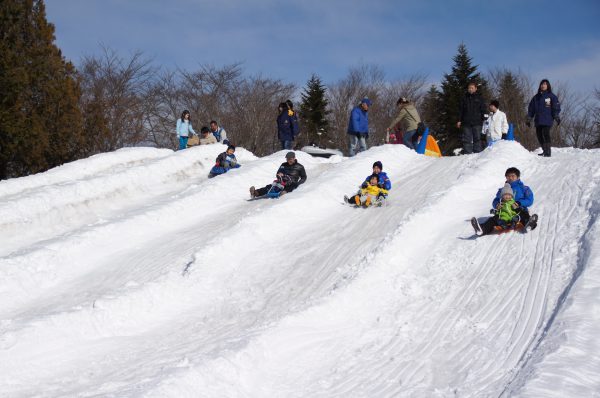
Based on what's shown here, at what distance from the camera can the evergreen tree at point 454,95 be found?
124 feet

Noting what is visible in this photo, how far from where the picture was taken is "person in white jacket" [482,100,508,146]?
13531 millimetres

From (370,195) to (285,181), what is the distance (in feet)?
8.30

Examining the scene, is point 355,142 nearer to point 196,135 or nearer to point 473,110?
point 473,110

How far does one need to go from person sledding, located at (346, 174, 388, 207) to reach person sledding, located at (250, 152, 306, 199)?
6.01ft

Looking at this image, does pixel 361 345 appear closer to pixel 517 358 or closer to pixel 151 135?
pixel 517 358

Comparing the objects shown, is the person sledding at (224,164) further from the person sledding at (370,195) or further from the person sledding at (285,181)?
the person sledding at (370,195)

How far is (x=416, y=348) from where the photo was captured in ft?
18.0

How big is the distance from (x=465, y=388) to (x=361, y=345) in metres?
1.29

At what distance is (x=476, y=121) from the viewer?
14.1 meters

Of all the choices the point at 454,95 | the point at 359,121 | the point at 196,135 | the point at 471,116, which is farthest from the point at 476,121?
the point at 454,95

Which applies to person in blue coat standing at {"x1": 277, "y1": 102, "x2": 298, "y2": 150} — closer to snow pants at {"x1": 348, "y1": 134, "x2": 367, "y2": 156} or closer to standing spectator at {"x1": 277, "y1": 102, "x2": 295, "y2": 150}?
standing spectator at {"x1": 277, "y1": 102, "x2": 295, "y2": 150}

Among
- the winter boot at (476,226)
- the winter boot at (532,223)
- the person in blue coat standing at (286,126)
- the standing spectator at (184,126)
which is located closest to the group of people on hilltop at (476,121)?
the person in blue coat standing at (286,126)

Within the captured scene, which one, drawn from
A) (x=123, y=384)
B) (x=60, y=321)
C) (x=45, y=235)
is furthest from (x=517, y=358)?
(x=45, y=235)

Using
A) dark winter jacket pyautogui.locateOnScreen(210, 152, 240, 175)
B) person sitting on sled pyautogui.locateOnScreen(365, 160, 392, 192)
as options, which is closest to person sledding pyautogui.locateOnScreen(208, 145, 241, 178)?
dark winter jacket pyautogui.locateOnScreen(210, 152, 240, 175)
